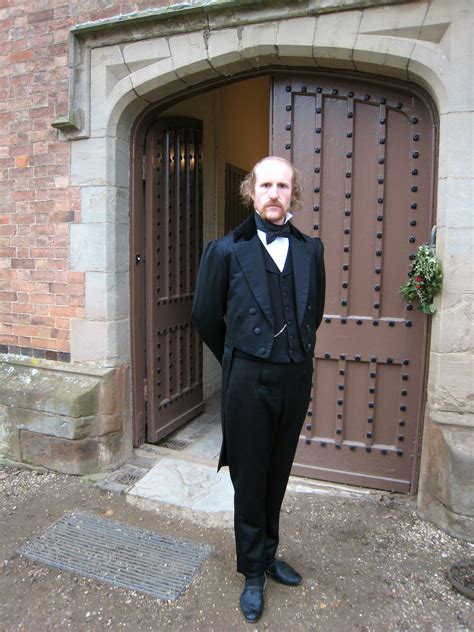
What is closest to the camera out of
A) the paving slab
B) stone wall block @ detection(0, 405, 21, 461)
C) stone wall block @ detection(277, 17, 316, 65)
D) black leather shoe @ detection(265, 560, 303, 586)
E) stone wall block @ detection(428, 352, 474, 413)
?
black leather shoe @ detection(265, 560, 303, 586)

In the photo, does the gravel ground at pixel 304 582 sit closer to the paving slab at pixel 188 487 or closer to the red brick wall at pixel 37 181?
the paving slab at pixel 188 487

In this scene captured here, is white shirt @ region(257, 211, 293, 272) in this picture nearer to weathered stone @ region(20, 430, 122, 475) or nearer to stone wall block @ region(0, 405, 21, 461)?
weathered stone @ region(20, 430, 122, 475)

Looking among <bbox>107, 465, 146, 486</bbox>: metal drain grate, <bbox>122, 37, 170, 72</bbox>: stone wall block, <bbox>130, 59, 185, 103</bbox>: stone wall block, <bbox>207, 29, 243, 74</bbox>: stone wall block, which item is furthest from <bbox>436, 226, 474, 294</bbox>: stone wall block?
<bbox>107, 465, 146, 486</bbox>: metal drain grate

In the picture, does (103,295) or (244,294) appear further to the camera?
(103,295)

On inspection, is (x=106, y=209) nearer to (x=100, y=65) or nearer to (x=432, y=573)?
(x=100, y=65)

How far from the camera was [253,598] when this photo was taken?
7.73ft

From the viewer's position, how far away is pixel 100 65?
355cm

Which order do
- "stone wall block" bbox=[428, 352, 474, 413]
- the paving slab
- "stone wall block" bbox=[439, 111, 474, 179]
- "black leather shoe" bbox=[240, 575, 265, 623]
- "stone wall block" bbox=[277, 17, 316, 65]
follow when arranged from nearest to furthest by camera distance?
"black leather shoe" bbox=[240, 575, 265, 623] → "stone wall block" bbox=[439, 111, 474, 179] → "stone wall block" bbox=[428, 352, 474, 413] → "stone wall block" bbox=[277, 17, 316, 65] → the paving slab

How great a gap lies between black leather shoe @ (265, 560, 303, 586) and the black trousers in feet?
0.61

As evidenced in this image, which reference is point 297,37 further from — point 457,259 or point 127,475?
point 127,475

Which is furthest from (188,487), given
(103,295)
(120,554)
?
(103,295)

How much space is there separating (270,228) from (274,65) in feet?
5.86

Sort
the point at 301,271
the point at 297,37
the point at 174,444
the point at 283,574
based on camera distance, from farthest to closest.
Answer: the point at 174,444
the point at 297,37
the point at 283,574
the point at 301,271

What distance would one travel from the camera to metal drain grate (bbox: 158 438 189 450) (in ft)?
14.1
